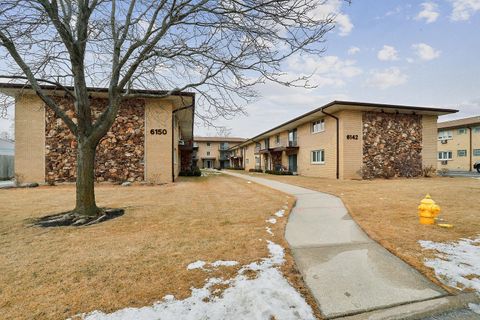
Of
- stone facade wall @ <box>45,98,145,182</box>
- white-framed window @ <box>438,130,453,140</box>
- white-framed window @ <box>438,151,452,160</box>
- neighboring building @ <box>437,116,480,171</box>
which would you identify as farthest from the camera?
white-framed window @ <box>438,151,452,160</box>

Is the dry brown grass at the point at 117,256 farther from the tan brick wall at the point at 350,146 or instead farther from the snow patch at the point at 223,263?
the tan brick wall at the point at 350,146

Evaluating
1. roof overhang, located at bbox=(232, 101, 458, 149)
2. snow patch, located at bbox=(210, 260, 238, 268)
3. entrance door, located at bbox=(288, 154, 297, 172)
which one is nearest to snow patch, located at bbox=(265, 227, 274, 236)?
snow patch, located at bbox=(210, 260, 238, 268)

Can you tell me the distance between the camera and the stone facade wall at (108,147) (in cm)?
1353

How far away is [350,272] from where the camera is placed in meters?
3.15

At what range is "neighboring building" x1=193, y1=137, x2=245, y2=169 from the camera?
5559 cm

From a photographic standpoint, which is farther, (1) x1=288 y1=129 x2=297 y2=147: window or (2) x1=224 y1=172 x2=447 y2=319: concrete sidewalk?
(1) x1=288 y1=129 x2=297 y2=147: window

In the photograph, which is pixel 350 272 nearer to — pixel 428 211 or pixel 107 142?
pixel 428 211

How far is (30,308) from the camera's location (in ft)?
7.73

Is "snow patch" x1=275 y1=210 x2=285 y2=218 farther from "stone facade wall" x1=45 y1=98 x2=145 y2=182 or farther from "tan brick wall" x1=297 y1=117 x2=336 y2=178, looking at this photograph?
"tan brick wall" x1=297 y1=117 x2=336 y2=178

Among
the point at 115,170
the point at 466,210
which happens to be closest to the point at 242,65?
the point at 466,210

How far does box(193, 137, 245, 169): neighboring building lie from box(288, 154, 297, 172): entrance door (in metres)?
31.5

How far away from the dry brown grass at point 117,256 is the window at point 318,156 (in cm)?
1434

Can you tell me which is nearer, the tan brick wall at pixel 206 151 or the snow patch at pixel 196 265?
the snow patch at pixel 196 265

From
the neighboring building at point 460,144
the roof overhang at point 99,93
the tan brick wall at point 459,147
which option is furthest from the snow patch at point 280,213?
the tan brick wall at point 459,147
